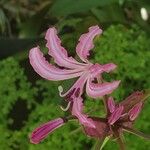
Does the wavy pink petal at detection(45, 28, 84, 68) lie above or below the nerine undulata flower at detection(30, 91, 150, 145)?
above

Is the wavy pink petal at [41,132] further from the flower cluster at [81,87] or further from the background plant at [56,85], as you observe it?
A: the background plant at [56,85]

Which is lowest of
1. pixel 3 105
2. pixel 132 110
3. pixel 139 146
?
pixel 139 146

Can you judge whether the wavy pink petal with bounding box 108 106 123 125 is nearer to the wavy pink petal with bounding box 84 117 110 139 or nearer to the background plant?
the wavy pink petal with bounding box 84 117 110 139

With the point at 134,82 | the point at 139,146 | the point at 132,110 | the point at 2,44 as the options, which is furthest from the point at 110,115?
the point at 2,44

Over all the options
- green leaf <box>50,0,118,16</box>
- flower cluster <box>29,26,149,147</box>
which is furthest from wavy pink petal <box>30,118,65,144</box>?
green leaf <box>50,0,118,16</box>

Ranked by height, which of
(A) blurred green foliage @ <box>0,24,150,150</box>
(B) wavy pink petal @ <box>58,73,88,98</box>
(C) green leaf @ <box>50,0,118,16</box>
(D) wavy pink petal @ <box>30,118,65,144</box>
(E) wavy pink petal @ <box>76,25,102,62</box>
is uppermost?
(E) wavy pink petal @ <box>76,25,102,62</box>

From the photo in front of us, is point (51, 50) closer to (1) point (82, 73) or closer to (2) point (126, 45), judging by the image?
(1) point (82, 73)

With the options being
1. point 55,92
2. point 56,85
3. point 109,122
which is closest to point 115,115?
point 109,122
